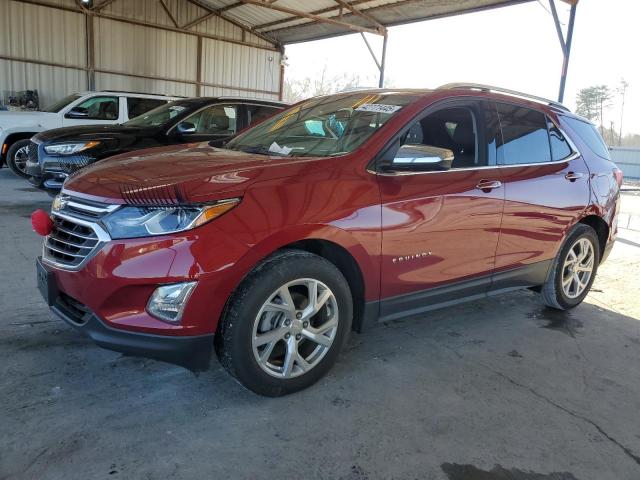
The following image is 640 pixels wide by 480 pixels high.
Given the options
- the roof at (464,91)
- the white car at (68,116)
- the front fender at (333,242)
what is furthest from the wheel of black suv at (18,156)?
the front fender at (333,242)

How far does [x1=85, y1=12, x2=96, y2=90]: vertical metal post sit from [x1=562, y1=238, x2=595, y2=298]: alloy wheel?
16.3 m

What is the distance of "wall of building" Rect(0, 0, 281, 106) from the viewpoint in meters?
15.5

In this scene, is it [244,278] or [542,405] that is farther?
[542,405]

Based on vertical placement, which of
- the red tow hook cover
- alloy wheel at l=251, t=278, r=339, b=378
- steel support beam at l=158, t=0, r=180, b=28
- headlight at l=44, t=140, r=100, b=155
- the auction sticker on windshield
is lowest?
alloy wheel at l=251, t=278, r=339, b=378

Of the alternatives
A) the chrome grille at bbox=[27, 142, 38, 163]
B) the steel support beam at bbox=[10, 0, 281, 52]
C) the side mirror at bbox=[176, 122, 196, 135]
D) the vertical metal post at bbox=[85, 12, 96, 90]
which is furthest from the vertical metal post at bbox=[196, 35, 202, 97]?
the side mirror at bbox=[176, 122, 196, 135]

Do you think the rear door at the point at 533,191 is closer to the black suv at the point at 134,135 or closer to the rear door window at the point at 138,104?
the black suv at the point at 134,135

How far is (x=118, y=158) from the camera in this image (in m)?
3.38

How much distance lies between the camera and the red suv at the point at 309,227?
2.46 metres

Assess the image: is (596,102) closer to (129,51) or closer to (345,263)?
(129,51)

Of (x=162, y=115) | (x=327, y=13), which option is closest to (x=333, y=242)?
(x=162, y=115)

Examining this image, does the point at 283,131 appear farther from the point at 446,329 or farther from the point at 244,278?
the point at 446,329

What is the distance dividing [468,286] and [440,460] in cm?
146

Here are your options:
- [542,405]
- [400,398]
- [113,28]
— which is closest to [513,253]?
[542,405]

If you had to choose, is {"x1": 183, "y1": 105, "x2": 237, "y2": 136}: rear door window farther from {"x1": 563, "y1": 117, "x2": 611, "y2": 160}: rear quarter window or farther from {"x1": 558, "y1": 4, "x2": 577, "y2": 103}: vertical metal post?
{"x1": 558, "y1": 4, "x2": 577, "y2": 103}: vertical metal post
